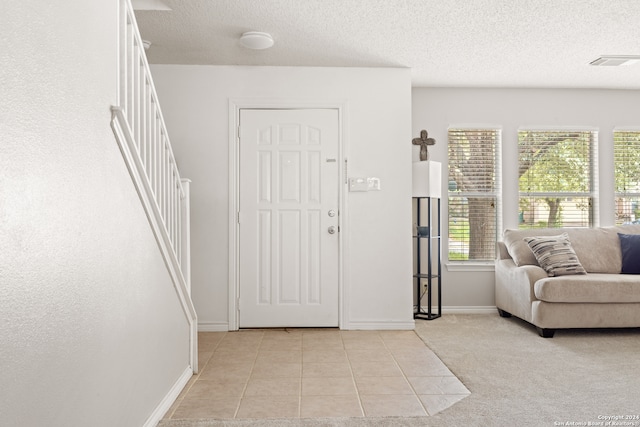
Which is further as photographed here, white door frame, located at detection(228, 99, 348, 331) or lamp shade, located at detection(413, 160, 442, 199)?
lamp shade, located at detection(413, 160, 442, 199)

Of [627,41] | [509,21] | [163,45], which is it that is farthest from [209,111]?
[627,41]

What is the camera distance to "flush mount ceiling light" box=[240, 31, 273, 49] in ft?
11.9

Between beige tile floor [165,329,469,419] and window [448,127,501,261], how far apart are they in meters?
1.49

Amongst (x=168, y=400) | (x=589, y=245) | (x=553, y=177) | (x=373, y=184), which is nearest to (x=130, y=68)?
(x=168, y=400)

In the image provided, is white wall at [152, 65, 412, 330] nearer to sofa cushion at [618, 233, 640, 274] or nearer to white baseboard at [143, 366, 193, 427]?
white baseboard at [143, 366, 193, 427]

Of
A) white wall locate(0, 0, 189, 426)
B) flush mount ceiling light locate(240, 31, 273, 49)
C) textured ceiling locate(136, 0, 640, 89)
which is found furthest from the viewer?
flush mount ceiling light locate(240, 31, 273, 49)

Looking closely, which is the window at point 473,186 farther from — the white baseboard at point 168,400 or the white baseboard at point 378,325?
the white baseboard at point 168,400

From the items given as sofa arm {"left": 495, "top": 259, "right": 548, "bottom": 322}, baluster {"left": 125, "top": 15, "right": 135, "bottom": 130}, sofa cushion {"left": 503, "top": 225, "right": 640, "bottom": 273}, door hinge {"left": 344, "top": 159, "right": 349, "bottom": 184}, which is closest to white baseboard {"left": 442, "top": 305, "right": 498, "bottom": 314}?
sofa arm {"left": 495, "top": 259, "right": 548, "bottom": 322}

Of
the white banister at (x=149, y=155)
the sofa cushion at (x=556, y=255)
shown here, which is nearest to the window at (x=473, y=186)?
the sofa cushion at (x=556, y=255)

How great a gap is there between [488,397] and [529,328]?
6.32ft

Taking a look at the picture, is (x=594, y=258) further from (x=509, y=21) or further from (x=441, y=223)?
(x=509, y=21)

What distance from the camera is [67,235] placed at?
1.50 meters

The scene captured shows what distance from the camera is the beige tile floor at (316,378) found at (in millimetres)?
2508

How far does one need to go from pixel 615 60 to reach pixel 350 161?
2343 millimetres
